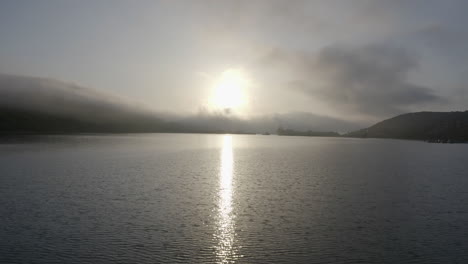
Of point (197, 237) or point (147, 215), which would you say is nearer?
point (197, 237)

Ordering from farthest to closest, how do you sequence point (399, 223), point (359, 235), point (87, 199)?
point (87, 199), point (399, 223), point (359, 235)

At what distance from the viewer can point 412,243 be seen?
2853cm

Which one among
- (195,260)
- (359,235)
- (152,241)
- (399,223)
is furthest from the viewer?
(399,223)

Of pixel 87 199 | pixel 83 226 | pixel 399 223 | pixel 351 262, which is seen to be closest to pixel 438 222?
pixel 399 223

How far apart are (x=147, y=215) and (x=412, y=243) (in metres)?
26.9

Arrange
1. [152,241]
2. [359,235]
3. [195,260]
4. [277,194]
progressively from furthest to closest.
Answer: [277,194]
[359,235]
[152,241]
[195,260]

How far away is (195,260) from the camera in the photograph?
2416 centimetres

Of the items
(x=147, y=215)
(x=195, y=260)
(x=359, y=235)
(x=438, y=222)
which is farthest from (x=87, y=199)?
(x=438, y=222)

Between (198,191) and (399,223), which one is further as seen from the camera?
(198,191)

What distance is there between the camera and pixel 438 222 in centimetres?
3538

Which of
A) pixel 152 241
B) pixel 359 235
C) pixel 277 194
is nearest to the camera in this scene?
pixel 152 241

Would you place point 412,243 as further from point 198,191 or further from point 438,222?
point 198,191

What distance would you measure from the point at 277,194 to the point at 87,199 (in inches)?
1080

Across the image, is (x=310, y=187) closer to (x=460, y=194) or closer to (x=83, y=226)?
(x=460, y=194)
